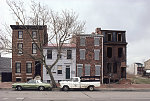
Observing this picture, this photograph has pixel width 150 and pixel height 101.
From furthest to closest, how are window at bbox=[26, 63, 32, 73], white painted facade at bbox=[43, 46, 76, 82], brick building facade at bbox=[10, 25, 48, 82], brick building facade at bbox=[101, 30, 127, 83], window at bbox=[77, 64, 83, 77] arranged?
brick building facade at bbox=[101, 30, 127, 83], window at bbox=[77, 64, 83, 77], window at bbox=[26, 63, 32, 73], white painted facade at bbox=[43, 46, 76, 82], brick building facade at bbox=[10, 25, 48, 82]

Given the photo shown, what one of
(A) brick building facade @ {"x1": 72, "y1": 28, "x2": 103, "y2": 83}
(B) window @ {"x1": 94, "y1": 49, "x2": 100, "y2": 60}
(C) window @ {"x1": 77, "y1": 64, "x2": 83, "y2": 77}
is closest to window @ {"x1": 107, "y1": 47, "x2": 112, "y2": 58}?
(A) brick building facade @ {"x1": 72, "y1": 28, "x2": 103, "y2": 83}

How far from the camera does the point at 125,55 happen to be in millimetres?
33938

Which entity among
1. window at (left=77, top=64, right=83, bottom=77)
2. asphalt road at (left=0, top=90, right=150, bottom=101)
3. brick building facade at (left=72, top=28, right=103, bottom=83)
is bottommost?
asphalt road at (left=0, top=90, right=150, bottom=101)

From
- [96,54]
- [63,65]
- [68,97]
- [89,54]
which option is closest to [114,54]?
[96,54]

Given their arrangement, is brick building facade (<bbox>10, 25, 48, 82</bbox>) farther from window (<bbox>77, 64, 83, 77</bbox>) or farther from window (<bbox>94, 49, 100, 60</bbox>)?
window (<bbox>94, 49, 100, 60</bbox>)

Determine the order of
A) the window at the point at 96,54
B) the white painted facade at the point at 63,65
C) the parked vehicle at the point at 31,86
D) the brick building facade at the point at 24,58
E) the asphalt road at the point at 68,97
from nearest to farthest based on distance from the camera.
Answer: the asphalt road at the point at 68,97, the parked vehicle at the point at 31,86, the brick building facade at the point at 24,58, the white painted facade at the point at 63,65, the window at the point at 96,54

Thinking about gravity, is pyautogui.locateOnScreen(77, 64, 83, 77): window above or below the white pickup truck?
above

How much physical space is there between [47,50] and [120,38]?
1502cm

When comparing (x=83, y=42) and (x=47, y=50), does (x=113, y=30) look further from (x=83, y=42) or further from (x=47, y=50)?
(x=47, y=50)

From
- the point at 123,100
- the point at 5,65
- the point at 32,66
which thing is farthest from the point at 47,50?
the point at 5,65

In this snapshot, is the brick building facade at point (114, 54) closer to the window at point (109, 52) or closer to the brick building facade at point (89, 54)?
the window at point (109, 52)

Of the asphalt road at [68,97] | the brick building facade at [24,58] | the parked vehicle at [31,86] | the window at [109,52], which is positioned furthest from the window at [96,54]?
the asphalt road at [68,97]

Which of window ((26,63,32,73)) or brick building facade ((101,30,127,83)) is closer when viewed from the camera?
window ((26,63,32,73))

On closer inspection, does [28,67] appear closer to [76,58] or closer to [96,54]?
[76,58]
